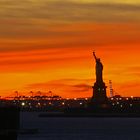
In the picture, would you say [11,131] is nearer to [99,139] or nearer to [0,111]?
[0,111]

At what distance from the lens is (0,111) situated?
34375 mm

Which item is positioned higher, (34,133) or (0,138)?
(34,133)

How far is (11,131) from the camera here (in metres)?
33.7

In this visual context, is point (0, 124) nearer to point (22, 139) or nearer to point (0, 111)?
point (0, 111)

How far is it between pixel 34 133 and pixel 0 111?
3152 inches

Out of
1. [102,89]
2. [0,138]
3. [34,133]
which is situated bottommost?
[0,138]

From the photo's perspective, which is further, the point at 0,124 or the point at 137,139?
the point at 137,139

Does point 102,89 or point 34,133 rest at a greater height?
point 102,89

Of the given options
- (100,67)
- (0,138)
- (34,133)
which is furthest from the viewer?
(100,67)

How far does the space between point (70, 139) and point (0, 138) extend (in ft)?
208

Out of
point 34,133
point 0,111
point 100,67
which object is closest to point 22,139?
point 34,133

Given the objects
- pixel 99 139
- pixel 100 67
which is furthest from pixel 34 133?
pixel 100 67

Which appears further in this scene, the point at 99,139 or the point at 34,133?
the point at 34,133

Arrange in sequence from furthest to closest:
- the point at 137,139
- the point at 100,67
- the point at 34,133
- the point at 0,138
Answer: the point at 100,67
the point at 34,133
the point at 137,139
the point at 0,138
